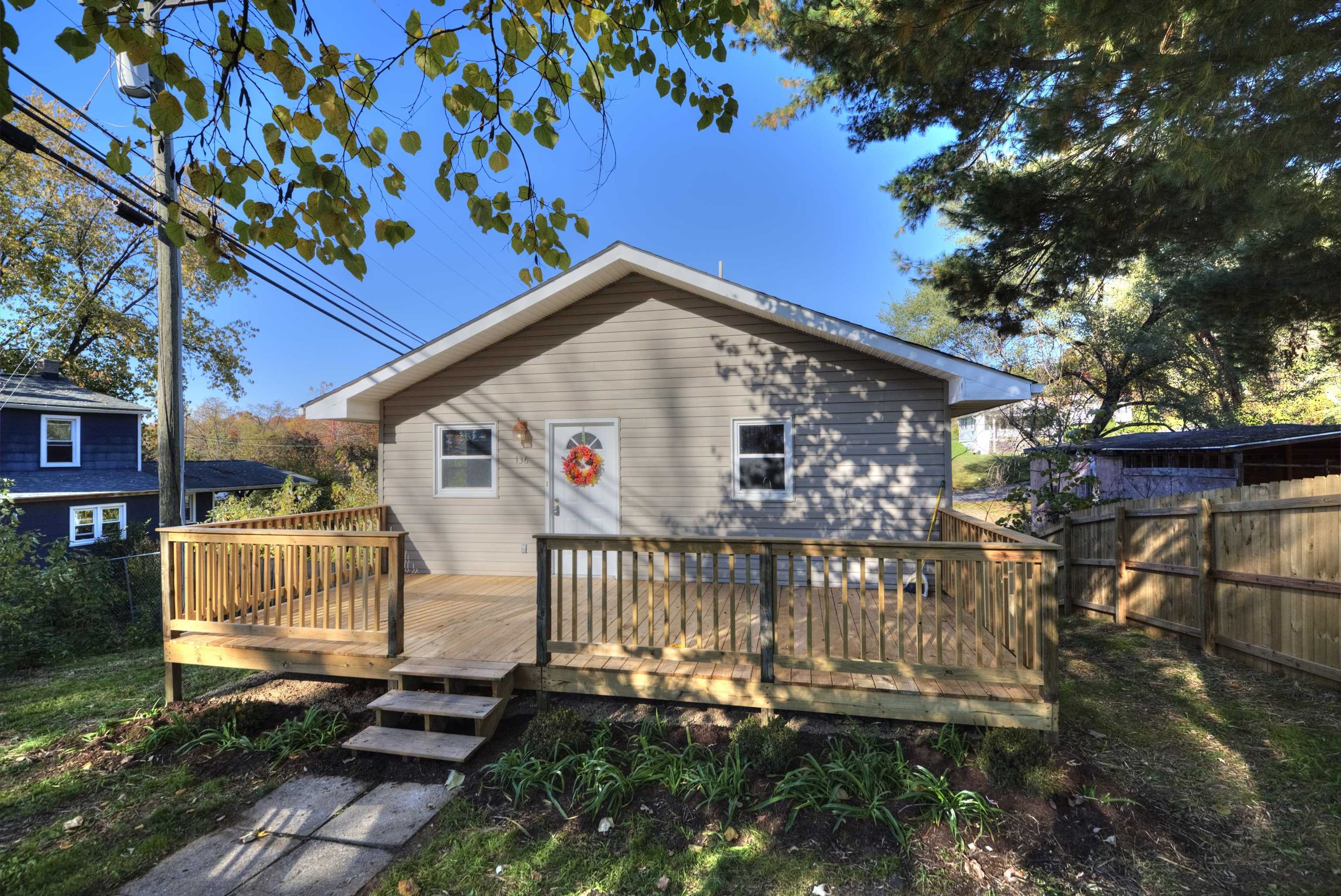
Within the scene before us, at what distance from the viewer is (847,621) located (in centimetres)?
363

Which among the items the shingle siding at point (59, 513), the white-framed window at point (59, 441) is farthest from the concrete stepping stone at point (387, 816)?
the white-framed window at point (59, 441)

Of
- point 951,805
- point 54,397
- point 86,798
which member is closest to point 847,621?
point 951,805

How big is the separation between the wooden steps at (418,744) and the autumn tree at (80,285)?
16.4 meters

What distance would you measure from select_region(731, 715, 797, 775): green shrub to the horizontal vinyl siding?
3.45m

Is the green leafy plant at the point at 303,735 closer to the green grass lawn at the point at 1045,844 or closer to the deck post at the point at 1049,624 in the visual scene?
the green grass lawn at the point at 1045,844

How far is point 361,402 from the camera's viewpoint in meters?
7.55

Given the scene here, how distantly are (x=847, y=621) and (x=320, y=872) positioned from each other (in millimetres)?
3090

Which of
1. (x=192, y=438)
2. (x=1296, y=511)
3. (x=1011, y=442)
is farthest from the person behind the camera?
(x=192, y=438)

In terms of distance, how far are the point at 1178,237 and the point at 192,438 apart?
39.8 metres

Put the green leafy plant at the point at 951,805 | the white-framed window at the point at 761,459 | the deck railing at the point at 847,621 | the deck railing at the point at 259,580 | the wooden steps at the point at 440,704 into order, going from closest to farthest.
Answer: the green leafy plant at the point at 951,805 < the deck railing at the point at 847,621 < the wooden steps at the point at 440,704 < the deck railing at the point at 259,580 < the white-framed window at the point at 761,459

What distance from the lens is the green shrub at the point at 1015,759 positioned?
3119 millimetres

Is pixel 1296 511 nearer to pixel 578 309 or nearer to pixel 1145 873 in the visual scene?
pixel 1145 873

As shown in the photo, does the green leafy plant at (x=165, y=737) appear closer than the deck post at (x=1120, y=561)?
Yes

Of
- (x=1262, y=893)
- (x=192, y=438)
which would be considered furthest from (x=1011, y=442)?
(x=192, y=438)
